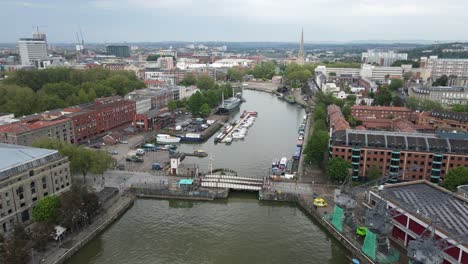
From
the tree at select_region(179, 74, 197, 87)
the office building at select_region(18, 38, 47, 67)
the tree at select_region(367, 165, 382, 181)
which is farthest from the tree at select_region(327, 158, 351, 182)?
the office building at select_region(18, 38, 47, 67)

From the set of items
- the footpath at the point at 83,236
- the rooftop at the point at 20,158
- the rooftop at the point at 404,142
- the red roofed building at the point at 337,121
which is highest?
the rooftop at the point at 20,158

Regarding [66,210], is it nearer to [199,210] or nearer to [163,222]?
[163,222]

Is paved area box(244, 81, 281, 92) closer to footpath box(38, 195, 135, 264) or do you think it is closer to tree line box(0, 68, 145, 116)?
tree line box(0, 68, 145, 116)

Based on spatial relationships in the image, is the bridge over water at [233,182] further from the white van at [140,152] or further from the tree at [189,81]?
the tree at [189,81]

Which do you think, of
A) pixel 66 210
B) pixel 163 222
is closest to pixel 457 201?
pixel 163 222

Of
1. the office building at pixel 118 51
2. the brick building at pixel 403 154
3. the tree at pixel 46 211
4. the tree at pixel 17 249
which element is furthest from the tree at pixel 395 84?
the office building at pixel 118 51

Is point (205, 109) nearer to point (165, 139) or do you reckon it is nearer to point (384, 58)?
point (165, 139)
